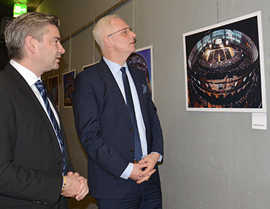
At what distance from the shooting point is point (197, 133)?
6.41 feet

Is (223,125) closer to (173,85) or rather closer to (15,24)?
(173,85)

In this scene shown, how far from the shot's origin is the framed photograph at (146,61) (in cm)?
242

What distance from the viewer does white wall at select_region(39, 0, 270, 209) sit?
1.58 meters

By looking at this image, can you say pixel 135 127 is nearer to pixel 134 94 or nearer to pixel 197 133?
pixel 134 94

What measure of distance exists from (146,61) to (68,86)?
93.7 inches

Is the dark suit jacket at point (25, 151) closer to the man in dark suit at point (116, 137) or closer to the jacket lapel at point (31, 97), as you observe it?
the jacket lapel at point (31, 97)

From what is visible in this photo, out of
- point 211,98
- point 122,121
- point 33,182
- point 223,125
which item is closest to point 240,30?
point 211,98

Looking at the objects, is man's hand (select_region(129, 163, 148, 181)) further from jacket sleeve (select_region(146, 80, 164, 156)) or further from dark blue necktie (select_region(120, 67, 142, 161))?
jacket sleeve (select_region(146, 80, 164, 156))

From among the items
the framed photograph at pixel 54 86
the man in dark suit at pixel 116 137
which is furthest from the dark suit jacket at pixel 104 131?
the framed photograph at pixel 54 86

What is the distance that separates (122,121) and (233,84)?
2.61 ft

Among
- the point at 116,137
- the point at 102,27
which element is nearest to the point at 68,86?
the point at 102,27

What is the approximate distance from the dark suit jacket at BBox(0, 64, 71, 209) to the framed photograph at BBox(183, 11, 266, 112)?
1147 millimetres

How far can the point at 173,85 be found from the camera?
217cm

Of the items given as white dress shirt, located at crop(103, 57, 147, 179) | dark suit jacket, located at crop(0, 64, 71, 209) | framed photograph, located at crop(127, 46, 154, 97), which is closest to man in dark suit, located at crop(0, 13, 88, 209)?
dark suit jacket, located at crop(0, 64, 71, 209)
